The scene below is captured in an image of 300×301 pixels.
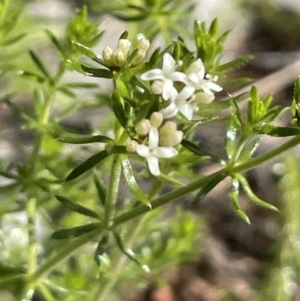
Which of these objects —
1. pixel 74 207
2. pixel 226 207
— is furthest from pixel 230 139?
pixel 226 207

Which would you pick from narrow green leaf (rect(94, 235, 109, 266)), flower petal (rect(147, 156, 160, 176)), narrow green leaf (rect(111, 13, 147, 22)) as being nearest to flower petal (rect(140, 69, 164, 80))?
flower petal (rect(147, 156, 160, 176))

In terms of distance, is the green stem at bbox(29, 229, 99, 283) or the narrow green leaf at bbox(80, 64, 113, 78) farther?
the green stem at bbox(29, 229, 99, 283)

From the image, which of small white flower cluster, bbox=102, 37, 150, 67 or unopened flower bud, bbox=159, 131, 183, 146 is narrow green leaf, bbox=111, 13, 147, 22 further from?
unopened flower bud, bbox=159, 131, 183, 146

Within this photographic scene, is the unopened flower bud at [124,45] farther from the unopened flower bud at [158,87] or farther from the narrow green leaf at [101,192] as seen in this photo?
the narrow green leaf at [101,192]

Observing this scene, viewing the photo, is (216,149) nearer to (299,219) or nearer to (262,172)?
(262,172)

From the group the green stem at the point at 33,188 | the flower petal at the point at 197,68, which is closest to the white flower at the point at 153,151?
the flower petal at the point at 197,68

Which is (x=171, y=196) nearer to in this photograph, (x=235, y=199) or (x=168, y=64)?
(x=235, y=199)
